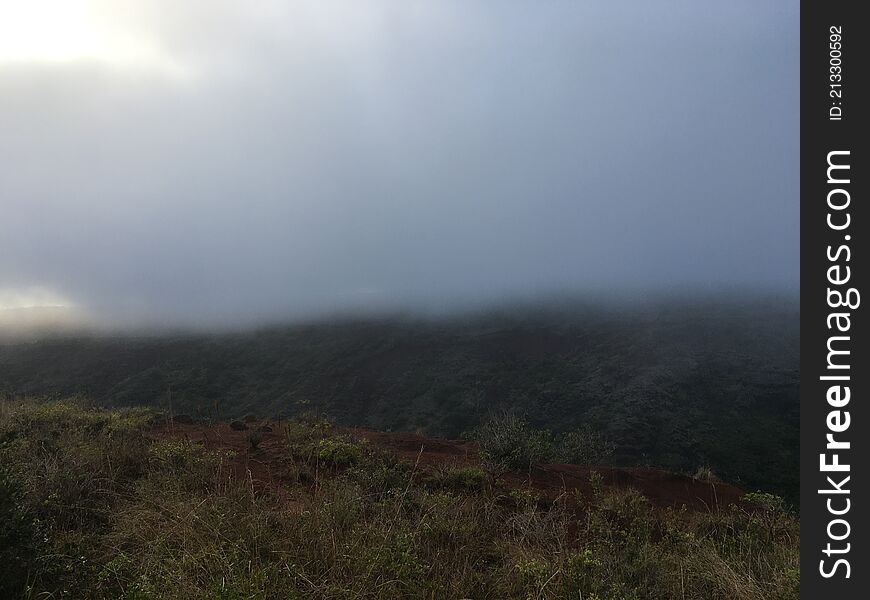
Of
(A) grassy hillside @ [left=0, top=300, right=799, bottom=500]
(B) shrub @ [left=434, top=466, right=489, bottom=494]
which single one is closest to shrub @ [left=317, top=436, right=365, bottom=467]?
(B) shrub @ [left=434, top=466, right=489, bottom=494]

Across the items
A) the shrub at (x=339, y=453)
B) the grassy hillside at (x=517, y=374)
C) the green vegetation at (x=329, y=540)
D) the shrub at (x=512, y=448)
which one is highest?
the green vegetation at (x=329, y=540)

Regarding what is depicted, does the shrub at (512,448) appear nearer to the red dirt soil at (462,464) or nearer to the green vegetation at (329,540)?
the red dirt soil at (462,464)

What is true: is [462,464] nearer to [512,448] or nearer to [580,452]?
[512,448]

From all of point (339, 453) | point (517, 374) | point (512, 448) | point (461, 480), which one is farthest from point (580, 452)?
point (517, 374)

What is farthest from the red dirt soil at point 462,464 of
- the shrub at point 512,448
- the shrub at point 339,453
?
the shrub at point 339,453

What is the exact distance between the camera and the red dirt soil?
7652mm

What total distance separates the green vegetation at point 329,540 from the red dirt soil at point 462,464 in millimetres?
687

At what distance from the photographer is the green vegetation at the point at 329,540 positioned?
3527 mm

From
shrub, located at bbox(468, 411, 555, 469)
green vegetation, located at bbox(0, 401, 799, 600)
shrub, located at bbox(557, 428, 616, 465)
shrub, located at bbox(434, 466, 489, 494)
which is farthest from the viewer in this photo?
shrub, located at bbox(557, 428, 616, 465)

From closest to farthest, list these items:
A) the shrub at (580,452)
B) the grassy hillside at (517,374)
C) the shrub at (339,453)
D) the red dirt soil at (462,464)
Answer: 1. the red dirt soil at (462,464)
2. the shrub at (339,453)
3. the shrub at (580,452)
4. the grassy hillside at (517,374)

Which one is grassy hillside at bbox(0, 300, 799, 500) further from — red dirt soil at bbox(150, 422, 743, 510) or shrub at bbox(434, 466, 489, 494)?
shrub at bbox(434, 466, 489, 494)

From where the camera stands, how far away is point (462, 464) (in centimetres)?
869

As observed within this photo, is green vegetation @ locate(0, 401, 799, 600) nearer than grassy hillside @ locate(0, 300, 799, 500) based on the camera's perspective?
Yes

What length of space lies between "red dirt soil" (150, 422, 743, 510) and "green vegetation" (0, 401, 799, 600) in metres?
0.69
